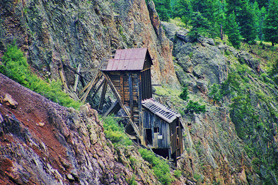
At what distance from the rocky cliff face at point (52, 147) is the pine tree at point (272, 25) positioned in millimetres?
68195

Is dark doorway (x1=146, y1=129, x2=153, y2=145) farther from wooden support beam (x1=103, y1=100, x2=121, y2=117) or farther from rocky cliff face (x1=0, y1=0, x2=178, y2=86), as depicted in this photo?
rocky cliff face (x1=0, y1=0, x2=178, y2=86)

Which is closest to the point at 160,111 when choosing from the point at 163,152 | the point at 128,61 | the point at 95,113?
the point at 163,152

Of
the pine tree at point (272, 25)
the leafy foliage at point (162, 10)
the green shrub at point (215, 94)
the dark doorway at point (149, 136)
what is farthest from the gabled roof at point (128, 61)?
the pine tree at point (272, 25)

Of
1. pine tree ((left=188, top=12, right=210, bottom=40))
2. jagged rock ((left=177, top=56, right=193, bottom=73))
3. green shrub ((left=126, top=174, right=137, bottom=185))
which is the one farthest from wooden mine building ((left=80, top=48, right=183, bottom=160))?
pine tree ((left=188, top=12, right=210, bottom=40))

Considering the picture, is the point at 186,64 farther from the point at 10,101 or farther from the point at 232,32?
the point at 10,101

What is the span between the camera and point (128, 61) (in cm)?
2180

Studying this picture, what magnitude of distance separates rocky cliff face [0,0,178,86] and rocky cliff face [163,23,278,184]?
7229 mm

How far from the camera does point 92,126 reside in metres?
13.4

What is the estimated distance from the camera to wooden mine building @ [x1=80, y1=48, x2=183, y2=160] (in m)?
21.3

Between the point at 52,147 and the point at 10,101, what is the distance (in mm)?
2295

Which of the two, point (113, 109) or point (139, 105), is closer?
point (139, 105)

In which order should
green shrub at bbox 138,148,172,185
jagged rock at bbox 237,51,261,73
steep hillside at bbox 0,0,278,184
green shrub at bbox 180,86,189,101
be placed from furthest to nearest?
jagged rock at bbox 237,51,261,73 < green shrub at bbox 180,86,189,101 < green shrub at bbox 138,148,172,185 < steep hillside at bbox 0,0,278,184

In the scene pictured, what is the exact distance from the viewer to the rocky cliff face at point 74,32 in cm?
1748

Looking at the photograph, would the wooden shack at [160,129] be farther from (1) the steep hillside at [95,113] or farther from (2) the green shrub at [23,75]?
(2) the green shrub at [23,75]
